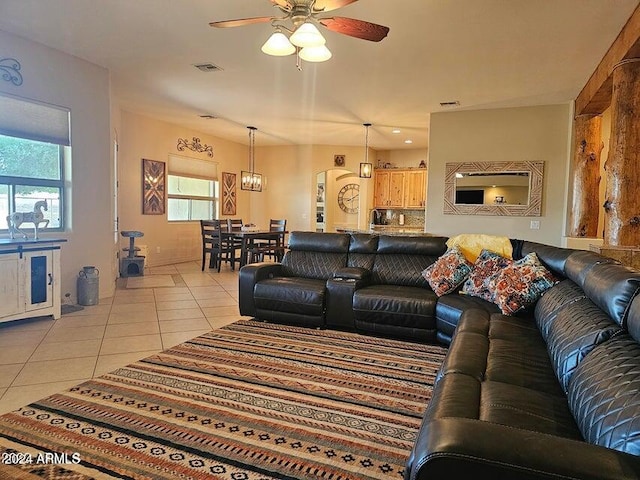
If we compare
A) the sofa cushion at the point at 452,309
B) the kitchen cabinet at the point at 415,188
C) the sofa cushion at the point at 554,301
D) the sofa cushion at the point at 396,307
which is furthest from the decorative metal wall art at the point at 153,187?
the sofa cushion at the point at 554,301

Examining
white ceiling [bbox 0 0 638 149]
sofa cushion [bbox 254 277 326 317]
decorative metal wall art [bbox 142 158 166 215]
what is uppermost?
white ceiling [bbox 0 0 638 149]

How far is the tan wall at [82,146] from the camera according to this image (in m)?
4.31

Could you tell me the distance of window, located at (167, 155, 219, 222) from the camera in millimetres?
8445

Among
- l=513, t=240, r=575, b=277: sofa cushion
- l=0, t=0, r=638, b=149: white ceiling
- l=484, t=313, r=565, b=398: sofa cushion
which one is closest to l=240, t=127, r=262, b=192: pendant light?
l=0, t=0, r=638, b=149: white ceiling

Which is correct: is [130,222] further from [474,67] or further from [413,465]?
[413,465]

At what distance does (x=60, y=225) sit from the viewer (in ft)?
15.4

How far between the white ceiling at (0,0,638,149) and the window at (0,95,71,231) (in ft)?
1.95

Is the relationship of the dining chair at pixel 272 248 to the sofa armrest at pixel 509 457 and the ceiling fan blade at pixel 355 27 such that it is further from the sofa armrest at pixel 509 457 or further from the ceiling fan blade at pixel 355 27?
the sofa armrest at pixel 509 457

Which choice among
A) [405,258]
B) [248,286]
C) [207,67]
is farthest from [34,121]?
[405,258]

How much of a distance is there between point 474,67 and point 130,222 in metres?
6.11

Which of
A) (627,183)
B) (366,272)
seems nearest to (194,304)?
(366,272)

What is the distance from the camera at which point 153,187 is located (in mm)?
7871

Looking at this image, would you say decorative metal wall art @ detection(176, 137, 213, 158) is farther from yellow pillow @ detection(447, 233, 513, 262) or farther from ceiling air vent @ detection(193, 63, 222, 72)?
yellow pillow @ detection(447, 233, 513, 262)

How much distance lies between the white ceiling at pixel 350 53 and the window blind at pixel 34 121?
19.4 inches
